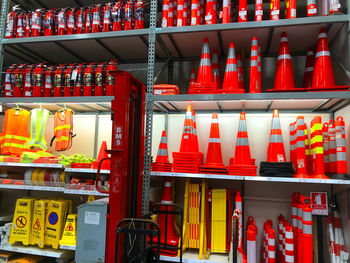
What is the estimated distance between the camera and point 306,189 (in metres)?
3.21

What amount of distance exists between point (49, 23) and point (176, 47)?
1676 millimetres

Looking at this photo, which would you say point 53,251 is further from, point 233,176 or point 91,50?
point 91,50

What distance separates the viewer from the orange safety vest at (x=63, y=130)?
3.67 metres

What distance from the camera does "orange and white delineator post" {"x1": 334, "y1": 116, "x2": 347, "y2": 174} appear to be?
255cm

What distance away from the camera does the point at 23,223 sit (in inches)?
132

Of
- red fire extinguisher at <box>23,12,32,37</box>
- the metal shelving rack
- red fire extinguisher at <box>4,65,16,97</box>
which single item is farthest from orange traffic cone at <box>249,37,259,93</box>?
red fire extinguisher at <box>4,65,16,97</box>

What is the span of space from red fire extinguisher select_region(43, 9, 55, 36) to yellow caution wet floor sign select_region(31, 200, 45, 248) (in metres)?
2.14

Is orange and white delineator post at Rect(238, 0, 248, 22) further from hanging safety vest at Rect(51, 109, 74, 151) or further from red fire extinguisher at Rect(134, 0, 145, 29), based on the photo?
hanging safety vest at Rect(51, 109, 74, 151)

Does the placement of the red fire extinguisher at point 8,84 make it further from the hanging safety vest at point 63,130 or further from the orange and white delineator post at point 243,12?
the orange and white delineator post at point 243,12

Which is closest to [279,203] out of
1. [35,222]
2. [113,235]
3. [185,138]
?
[185,138]

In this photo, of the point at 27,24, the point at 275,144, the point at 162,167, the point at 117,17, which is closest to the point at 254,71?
the point at 275,144

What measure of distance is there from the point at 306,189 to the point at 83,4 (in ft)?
13.2

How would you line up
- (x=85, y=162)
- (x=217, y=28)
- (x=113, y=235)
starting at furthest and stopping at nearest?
(x=85, y=162) → (x=217, y=28) → (x=113, y=235)

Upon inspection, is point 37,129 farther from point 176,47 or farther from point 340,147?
point 340,147
